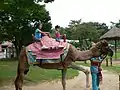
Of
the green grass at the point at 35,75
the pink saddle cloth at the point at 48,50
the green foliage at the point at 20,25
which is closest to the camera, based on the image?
the pink saddle cloth at the point at 48,50

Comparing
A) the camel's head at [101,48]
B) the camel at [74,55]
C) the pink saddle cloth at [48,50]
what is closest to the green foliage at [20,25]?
the camel at [74,55]

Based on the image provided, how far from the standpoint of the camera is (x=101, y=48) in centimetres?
1048

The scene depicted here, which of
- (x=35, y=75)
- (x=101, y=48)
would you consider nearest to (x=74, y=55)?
(x=101, y=48)

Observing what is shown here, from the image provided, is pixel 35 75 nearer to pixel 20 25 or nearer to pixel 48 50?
pixel 48 50

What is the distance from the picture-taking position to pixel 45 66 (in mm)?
11484

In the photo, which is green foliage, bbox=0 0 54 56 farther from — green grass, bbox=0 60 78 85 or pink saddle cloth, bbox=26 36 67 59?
pink saddle cloth, bbox=26 36 67 59

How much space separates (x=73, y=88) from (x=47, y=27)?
31005 millimetres

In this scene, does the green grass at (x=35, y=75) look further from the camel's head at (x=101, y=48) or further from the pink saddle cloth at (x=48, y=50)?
the camel's head at (x=101, y=48)

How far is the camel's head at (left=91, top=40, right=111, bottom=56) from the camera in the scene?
10406mm

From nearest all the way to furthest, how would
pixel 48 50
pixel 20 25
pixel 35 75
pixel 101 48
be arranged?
pixel 101 48
pixel 48 50
pixel 35 75
pixel 20 25

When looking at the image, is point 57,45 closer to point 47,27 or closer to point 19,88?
point 19,88

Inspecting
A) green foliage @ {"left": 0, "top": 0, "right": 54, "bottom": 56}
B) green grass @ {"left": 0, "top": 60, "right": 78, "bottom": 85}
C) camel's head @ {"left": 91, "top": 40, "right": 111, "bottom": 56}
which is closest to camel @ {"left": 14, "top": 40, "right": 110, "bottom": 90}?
Result: camel's head @ {"left": 91, "top": 40, "right": 111, "bottom": 56}

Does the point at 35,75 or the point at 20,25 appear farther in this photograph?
the point at 20,25

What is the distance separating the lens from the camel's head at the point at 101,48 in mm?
10406
